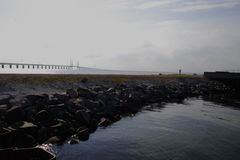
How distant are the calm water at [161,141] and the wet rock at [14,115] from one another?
395cm

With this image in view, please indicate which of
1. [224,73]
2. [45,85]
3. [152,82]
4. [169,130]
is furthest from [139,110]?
[224,73]

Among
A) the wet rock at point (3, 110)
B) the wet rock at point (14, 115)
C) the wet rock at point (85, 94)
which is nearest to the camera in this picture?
the wet rock at point (14, 115)

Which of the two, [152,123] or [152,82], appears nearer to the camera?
[152,123]

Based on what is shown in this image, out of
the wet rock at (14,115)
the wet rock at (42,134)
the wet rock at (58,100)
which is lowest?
the wet rock at (42,134)

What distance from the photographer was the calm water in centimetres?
1370

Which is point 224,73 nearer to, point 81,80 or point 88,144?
point 81,80

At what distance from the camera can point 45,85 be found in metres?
30.4

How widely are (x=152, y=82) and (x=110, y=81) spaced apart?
1221 centimetres

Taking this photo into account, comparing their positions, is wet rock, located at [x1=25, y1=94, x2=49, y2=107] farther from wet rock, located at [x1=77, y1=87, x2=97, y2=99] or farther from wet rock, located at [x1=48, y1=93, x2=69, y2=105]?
wet rock, located at [x1=77, y1=87, x2=97, y2=99]

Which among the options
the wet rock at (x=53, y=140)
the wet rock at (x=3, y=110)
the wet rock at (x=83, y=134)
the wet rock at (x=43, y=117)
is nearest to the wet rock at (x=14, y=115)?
the wet rock at (x=3, y=110)

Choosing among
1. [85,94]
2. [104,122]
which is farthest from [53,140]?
[85,94]

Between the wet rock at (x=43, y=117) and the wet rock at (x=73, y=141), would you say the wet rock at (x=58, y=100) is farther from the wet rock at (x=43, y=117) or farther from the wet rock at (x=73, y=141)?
the wet rock at (x=73, y=141)

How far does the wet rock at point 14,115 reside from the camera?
16.2m

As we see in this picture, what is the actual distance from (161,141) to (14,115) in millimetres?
9410
